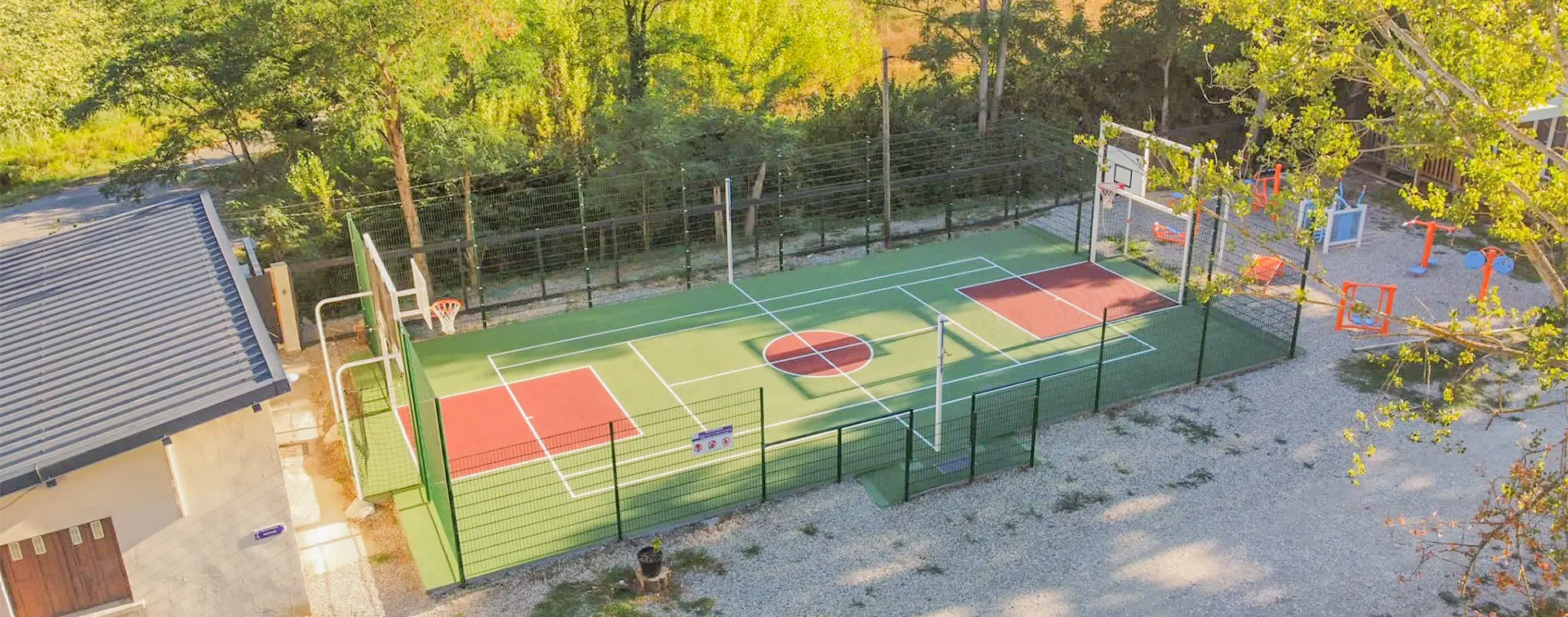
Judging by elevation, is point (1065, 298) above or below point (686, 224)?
below

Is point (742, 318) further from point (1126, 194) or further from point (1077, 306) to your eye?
point (1126, 194)

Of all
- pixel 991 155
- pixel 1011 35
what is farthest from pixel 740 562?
pixel 1011 35

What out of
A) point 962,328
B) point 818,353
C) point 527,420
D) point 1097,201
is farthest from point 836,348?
point 1097,201

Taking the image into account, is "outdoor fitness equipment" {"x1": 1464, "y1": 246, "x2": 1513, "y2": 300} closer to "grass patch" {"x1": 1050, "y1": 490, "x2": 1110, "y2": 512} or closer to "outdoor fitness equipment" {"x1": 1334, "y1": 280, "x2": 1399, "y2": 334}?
"outdoor fitness equipment" {"x1": 1334, "y1": 280, "x2": 1399, "y2": 334}

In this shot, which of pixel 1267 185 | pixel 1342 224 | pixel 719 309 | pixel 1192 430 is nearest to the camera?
pixel 1192 430

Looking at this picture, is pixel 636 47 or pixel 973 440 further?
pixel 636 47

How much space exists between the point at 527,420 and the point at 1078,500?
318 inches

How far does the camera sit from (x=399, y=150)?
2102 cm

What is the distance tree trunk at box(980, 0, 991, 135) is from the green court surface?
5.87 metres

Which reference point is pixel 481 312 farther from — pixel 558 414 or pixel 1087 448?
pixel 1087 448

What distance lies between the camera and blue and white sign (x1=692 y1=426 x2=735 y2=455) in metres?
14.7

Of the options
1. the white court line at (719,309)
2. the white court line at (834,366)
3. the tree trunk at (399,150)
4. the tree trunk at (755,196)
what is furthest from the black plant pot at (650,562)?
the tree trunk at (755,196)

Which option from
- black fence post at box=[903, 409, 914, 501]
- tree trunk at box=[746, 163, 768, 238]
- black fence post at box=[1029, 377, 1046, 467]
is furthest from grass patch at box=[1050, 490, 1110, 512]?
tree trunk at box=[746, 163, 768, 238]

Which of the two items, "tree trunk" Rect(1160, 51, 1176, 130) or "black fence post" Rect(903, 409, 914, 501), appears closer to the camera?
"black fence post" Rect(903, 409, 914, 501)
